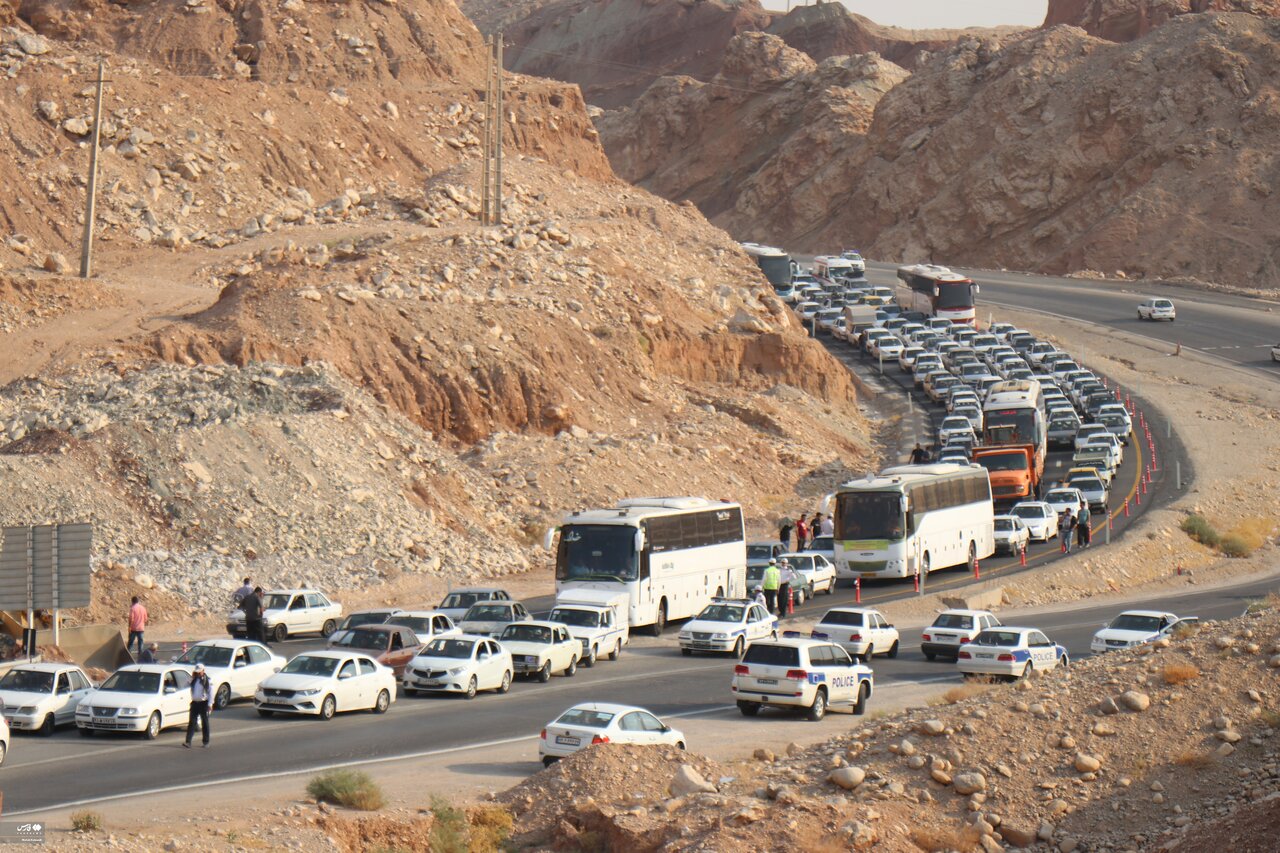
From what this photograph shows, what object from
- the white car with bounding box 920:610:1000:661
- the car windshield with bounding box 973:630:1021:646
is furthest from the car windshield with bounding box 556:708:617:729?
the white car with bounding box 920:610:1000:661

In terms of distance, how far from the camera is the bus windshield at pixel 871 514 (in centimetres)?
4297

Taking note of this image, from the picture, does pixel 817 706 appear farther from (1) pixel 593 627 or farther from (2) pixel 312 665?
(2) pixel 312 665

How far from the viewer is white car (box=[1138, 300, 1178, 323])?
309 ft

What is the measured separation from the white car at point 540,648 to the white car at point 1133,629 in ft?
32.9

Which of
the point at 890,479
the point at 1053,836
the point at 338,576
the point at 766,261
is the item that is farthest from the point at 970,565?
the point at 766,261

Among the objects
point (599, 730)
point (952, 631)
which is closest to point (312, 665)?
point (599, 730)

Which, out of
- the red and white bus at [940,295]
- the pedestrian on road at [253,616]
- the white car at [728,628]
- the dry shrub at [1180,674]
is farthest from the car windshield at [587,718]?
the red and white bus at [940,295]

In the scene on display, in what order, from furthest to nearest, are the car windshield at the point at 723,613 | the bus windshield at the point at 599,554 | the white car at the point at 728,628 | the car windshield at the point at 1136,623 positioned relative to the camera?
the bus windshield at the point at 599,554, the car windshield at the point at 723,613, the white car at the point at 728,628, the car windshield at the point at 1136,623

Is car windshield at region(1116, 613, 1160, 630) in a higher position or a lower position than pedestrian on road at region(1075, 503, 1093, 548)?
lower

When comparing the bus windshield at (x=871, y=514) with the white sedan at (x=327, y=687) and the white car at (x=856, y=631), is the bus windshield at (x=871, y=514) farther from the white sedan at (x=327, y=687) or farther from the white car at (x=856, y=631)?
the white sedan at (x=327, y=687)

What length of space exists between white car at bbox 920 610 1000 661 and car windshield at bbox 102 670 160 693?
15406 millimetres

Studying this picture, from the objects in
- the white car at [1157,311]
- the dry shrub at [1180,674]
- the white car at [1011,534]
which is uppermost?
the white car at [1157,311]

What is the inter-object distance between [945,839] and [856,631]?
14629 mm

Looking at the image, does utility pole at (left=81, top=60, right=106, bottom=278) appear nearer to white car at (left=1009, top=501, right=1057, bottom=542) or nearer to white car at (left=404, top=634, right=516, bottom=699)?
white car at (left=1009, top=501, right=1057, bottom=542)
